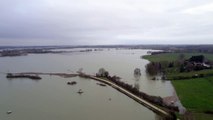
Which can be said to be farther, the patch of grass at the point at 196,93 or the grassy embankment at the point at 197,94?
the patch of grass at the point at 196,93

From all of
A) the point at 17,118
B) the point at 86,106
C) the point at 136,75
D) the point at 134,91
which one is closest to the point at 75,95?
the point at 86,106

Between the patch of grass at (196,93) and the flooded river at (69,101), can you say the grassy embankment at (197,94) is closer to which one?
the patch of grass at (196,93)

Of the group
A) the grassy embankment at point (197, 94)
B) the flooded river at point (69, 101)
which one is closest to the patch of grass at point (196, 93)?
the grassy embankment at point (197, 94)

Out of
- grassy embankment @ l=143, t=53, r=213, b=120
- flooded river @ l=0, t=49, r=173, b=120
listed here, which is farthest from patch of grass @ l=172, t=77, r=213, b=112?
flooded river @ l=0, t=49, r=173, b=120

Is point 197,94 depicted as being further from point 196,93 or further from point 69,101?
point 69,101

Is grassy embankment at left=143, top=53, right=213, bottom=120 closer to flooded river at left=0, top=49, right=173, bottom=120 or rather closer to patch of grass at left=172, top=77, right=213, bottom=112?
patch of grass at left=172, top=77, right=213, bottom=112

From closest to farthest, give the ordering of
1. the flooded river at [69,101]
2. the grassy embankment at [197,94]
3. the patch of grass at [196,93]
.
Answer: the flooded river at [69,101] < the grassy embankment at [197,94] < the patch of grass at [196,93]

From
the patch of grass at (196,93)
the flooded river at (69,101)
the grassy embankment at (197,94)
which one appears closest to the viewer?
the flooded river at (69,101)

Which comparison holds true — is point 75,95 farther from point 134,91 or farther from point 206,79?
point 206,79
